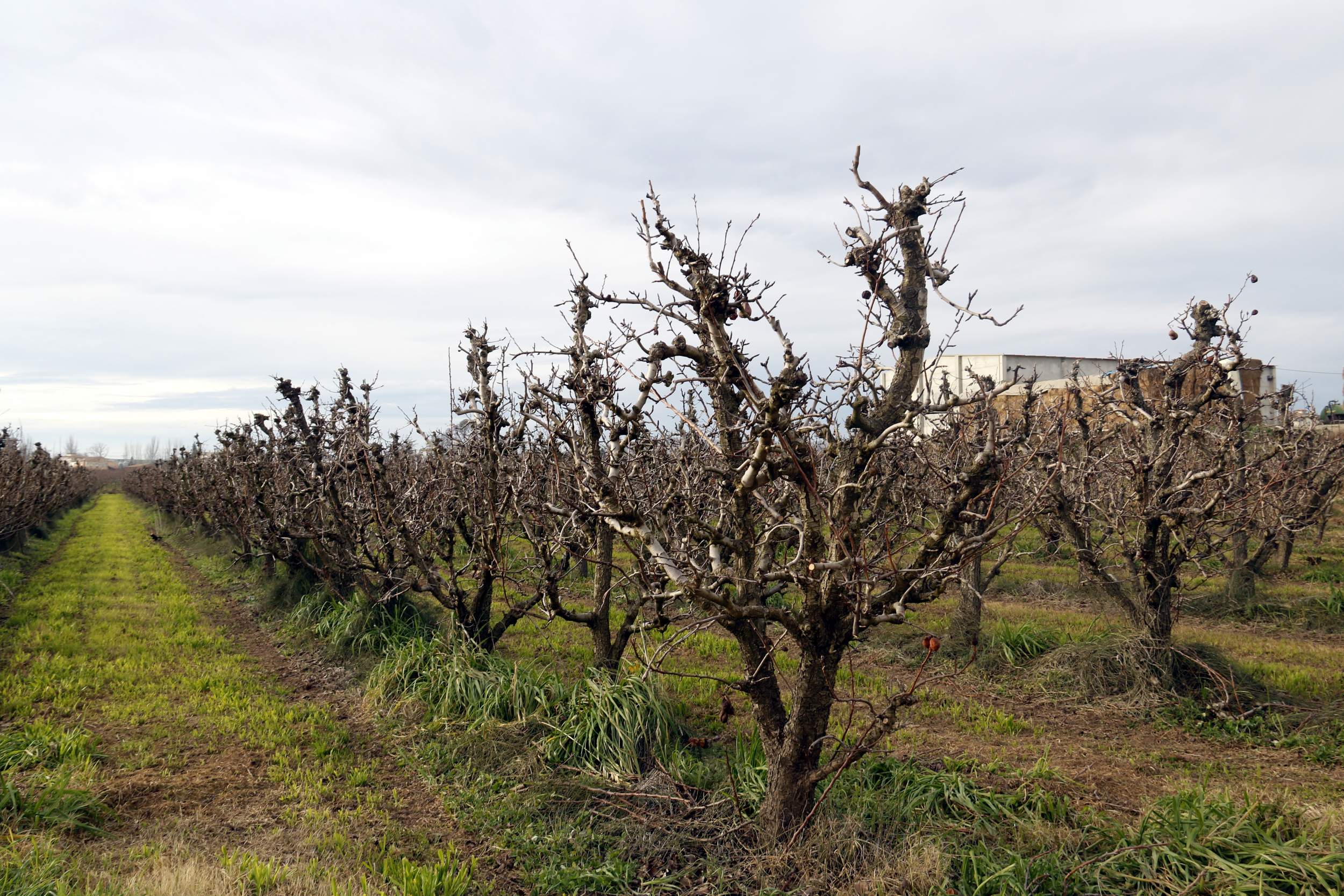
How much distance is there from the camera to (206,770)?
19.6 feet

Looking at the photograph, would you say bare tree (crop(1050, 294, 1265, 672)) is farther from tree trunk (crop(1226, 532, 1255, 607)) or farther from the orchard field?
tree trunk (crop(1226, 532, 1255, 607))

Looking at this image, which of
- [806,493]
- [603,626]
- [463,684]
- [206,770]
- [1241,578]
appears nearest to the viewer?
[806,493]

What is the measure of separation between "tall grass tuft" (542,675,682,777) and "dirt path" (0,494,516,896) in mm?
1063

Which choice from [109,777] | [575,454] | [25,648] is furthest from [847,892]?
[25,648]

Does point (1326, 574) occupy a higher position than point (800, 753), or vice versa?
point (800, 753)

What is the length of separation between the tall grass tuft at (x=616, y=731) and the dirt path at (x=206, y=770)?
106 centimetres

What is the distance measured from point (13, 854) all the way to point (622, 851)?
3.40m

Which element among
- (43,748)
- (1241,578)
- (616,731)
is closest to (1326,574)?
(1241,578)

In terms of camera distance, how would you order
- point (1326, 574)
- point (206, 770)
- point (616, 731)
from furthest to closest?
point (1326, 574)
point (206, 770)
point (616, 731)

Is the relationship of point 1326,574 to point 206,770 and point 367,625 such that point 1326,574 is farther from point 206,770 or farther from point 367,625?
point 206,770

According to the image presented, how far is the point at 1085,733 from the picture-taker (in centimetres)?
699

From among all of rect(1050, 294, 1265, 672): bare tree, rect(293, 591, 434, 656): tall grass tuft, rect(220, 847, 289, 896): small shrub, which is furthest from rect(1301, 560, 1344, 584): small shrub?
rect(220, 847, 289, 896): small shrub

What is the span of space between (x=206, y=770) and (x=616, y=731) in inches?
131

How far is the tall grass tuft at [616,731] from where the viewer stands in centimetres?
564
